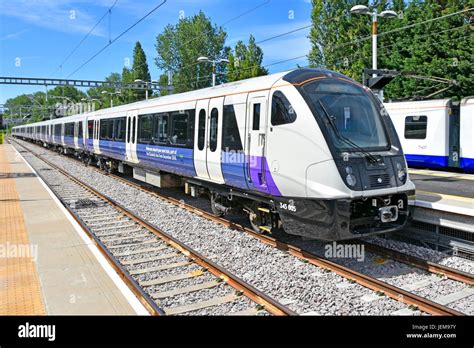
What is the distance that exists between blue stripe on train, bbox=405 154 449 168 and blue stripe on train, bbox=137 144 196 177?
11.3 meters

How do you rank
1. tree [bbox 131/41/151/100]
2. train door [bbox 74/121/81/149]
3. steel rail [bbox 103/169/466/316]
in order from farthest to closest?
1. tree [bbox 131/41/151/100]
2. train door [bbox 74/121/81/149]
3. steel rail [bbox 103/169/466/316]

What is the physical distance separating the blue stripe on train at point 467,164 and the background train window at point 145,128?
11.9 meters

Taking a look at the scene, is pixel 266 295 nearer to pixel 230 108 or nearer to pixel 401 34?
pixel 230 108

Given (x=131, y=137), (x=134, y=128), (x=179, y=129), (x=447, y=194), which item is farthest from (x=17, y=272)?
(x=131, y=137)

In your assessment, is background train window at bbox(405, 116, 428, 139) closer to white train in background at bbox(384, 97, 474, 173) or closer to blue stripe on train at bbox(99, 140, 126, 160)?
white train in background at bbox(384, 97, 474, 173)

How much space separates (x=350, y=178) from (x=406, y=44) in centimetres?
2926

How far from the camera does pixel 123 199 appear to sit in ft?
45.5

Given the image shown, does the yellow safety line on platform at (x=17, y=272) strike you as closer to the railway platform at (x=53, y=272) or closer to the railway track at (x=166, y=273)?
the railway platform at (x=53, y=272)

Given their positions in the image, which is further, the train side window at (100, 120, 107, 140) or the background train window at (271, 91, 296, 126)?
the train side window at (100, 120, 107, 140)

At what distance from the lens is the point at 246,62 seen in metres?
46.9

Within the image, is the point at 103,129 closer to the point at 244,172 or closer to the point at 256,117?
the point at 244,172

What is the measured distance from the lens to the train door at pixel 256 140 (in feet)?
25.3

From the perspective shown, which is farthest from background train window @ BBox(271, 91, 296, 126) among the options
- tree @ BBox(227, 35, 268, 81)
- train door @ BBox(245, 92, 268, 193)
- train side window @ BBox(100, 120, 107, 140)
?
tree @ BBox(227, 35, 268, 81)

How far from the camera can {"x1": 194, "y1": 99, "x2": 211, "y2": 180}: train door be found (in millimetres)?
10000
